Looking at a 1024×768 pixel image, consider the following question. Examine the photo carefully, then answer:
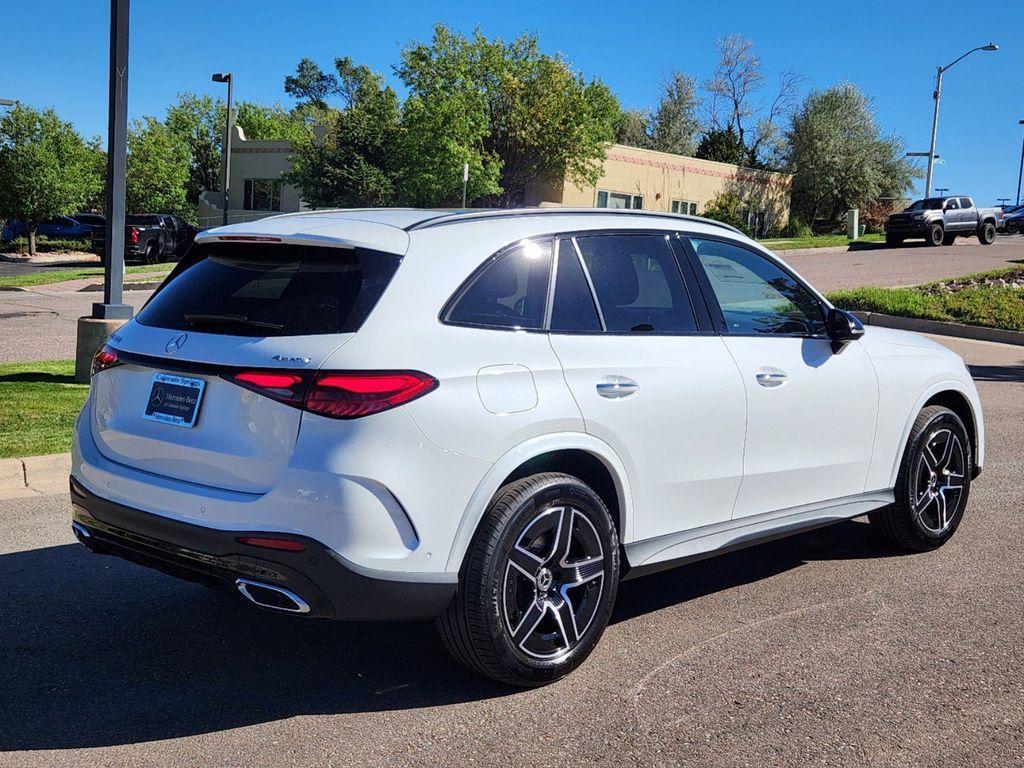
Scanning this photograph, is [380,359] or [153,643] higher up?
[380,359]

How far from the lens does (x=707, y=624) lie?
4.75 meters

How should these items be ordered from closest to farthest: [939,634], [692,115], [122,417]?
[122,417] → [939,634] → [692,115]

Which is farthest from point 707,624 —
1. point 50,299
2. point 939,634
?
point 50,299

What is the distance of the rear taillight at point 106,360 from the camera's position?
13.3ft

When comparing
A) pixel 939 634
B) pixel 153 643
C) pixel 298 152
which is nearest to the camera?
pixel 153 643

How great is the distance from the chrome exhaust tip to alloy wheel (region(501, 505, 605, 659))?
0.72 metres

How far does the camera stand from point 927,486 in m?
5.88

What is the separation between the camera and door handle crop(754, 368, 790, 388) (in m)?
4.78

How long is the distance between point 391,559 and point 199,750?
0.86m

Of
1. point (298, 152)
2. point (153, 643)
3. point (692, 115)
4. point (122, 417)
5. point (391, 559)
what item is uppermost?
point (692, 115)

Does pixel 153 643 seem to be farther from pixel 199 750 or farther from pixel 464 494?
pixel 464 494

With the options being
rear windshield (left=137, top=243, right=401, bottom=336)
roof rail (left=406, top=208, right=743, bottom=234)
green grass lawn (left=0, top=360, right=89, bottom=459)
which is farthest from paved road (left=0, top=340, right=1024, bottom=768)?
green grass lawn (left=0, top=360, right=89, bottom=459)

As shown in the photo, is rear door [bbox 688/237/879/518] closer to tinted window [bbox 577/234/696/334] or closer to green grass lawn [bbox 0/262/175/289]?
tinted window [bbox 577/234/696/334]

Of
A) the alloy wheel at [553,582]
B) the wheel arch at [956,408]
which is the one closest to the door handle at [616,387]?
the alloy wheel at [553,582]
